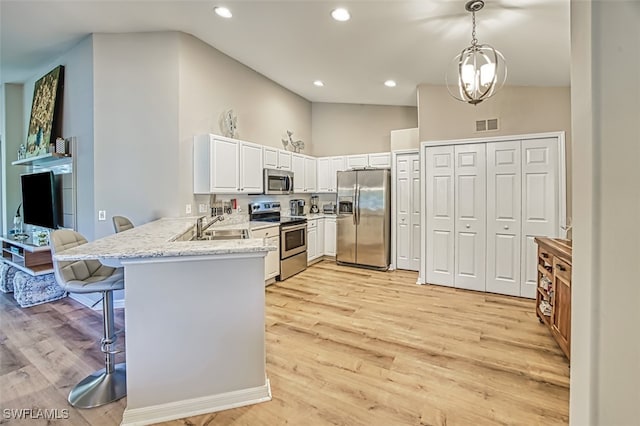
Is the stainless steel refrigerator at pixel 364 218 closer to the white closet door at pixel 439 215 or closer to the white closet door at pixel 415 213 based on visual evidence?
the white closet door at pixel 415 213

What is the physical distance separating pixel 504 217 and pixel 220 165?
12.3 feet

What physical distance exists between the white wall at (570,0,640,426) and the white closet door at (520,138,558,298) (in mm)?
3539

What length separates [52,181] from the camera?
4.03 m

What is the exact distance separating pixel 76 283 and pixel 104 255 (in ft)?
2.01

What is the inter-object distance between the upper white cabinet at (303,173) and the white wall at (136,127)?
7.42 ft

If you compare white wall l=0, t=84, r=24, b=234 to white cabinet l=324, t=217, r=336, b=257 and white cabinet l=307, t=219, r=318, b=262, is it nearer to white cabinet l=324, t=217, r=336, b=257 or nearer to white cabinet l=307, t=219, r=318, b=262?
white cabinet l=307, t=219, r=318, b=262

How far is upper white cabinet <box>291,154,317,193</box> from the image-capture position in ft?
18.4

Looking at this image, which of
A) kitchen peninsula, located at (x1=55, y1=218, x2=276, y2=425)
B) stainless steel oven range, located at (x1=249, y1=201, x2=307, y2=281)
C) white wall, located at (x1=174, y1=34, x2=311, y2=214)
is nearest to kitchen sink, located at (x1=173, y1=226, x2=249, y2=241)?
white wall, located at (x1=174, y1=34, x2=311, y2=214)

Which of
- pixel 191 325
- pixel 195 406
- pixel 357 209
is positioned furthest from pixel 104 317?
pixel 357 209

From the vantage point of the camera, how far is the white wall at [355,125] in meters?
6.04

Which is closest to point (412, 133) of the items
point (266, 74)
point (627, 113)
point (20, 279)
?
point (266, 74)

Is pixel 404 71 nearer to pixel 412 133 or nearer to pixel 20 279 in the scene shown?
pixel 412 133

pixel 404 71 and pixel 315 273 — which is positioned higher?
pixel 404 71

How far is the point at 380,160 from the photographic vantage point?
5.69 m
